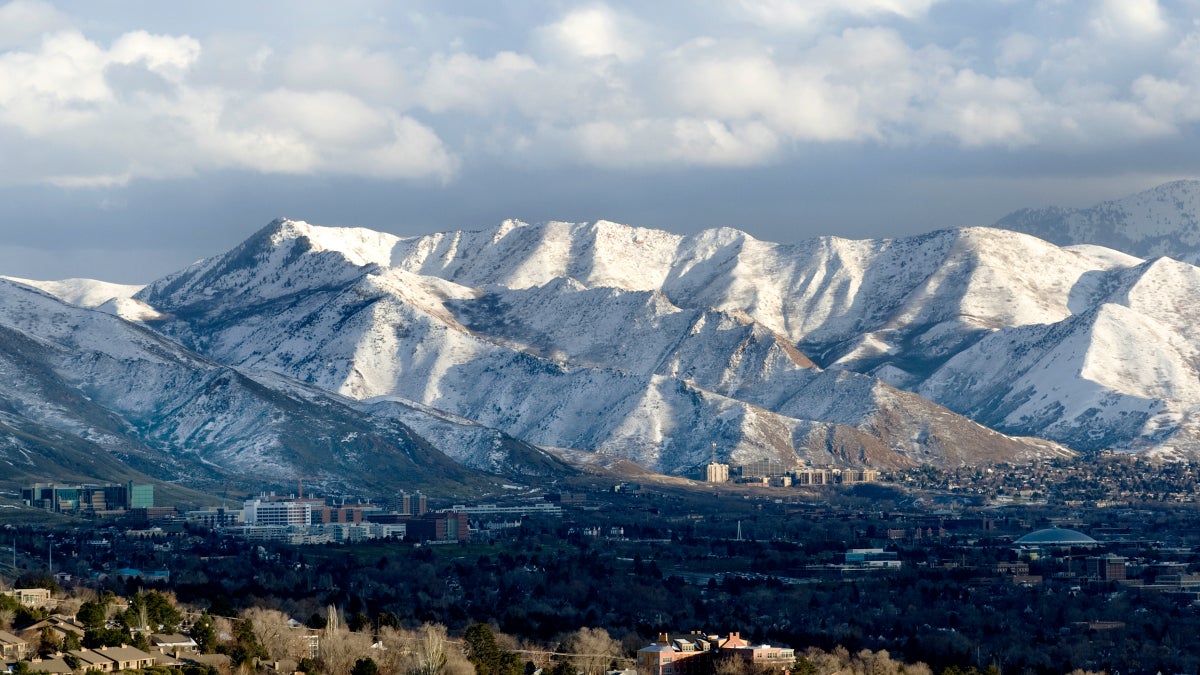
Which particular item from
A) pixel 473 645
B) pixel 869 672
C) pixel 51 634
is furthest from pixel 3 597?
pixel 869 672

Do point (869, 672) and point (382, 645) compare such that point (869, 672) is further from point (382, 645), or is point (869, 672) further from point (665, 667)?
point (382, 645)

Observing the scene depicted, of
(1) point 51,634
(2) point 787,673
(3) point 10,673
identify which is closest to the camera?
(3) point 10,673

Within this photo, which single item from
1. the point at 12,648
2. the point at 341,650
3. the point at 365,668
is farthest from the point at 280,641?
the point at 12,648

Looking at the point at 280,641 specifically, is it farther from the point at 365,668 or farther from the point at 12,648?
the point at 12,648

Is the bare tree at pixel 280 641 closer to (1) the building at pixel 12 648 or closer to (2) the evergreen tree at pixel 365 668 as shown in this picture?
(2) the evergreen tree at pixel 365 668

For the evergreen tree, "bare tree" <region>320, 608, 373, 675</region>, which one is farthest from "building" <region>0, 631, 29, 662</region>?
the evergreen tree

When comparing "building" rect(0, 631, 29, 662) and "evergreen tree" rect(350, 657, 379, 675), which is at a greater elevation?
"building" rect(0, 631, 29, 662)

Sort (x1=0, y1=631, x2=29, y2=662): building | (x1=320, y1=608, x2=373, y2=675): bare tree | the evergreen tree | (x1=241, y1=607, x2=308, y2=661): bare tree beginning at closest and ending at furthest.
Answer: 1. (x1=0, y1=631, x2=29, y2=662): building
2. the evergreen tree
3. (x1=320, y1=608, x2=373, y2=675): bare tree
4. (x1=241, y1=607, x2=308, y2=661): bare tree

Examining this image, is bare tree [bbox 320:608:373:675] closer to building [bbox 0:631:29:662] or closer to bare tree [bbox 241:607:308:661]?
bare tree [bbox 241:607:308:661]

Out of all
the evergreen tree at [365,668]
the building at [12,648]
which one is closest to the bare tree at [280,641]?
the evergreen tree at [365,668]

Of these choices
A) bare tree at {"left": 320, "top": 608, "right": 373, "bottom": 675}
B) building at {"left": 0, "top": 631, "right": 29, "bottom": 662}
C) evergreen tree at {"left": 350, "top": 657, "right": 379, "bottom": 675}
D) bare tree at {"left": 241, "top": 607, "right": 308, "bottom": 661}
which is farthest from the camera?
bare tree at {"left": 241, "top": 607, "right": 308, "bottom": 661}

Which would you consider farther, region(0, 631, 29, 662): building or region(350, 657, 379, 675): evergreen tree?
region(350, 657, 379, 675): evergreen tree
